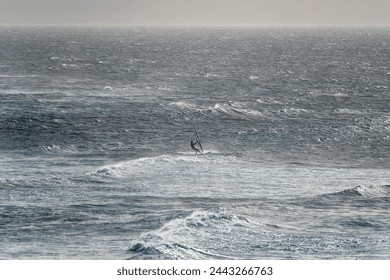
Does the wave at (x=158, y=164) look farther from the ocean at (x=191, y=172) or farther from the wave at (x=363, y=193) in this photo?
the wave at (x=363, y=193)

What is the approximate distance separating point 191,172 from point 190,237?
649 inches

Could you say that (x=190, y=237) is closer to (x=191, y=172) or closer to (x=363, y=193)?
(x=363, y=193)

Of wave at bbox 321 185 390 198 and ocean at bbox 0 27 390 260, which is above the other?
wave at bbox 321 185 390 198

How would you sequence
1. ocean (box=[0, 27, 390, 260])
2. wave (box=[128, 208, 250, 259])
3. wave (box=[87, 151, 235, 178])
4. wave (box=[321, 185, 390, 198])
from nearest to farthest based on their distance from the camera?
wave (box=[128, 208, 250, 259])
ocean (box=[0, 27, 390, 260])
wave (box=[321, 185, 390, 198])
wave (box=[87, 151, 235, 178])

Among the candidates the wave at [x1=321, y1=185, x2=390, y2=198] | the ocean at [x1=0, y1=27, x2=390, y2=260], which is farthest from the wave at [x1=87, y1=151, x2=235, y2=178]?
the wave at [x1=321, y1=185, x2=390, y2=198]

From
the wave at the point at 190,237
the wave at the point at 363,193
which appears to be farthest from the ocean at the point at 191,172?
the wave at the point at 363,193

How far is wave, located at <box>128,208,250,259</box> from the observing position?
126 feet

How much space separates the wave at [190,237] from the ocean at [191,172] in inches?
3.4

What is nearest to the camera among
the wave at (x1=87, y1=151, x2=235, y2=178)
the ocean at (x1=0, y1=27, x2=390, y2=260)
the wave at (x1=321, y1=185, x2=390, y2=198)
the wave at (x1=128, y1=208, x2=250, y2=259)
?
the wave at (x1=128, y1=208, x2=250, y2=259)

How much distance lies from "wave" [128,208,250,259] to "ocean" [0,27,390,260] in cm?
9

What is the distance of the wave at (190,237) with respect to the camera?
38528mm

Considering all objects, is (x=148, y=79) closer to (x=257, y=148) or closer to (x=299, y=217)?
(x=257, y=148)

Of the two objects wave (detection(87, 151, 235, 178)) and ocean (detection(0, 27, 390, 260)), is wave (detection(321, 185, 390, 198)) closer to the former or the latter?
ocean (detection(0, 27, 390, 260))
